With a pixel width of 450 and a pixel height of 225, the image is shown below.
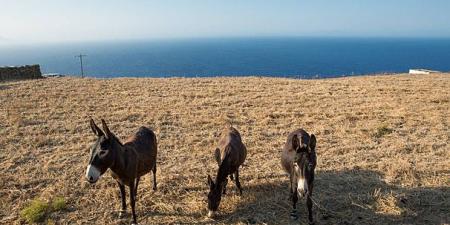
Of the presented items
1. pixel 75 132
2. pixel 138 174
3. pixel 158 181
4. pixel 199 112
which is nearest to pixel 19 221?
pixel 138 174

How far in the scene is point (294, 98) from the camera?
76.6 ft

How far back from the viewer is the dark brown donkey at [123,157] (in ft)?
26.5

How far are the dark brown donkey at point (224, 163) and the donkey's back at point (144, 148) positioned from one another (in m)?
1.70

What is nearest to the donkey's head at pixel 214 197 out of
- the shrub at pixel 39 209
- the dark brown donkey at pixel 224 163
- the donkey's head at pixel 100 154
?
the dark brown donkey at pixel 224 163

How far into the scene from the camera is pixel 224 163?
368 inches

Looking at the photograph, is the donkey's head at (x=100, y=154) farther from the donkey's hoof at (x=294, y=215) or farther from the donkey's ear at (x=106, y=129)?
the donkey's hoof at (x=294, y=215)

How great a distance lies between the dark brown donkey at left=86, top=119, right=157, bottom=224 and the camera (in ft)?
26.5

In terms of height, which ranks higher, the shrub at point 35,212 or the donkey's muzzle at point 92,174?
the donkey's muzzle at point 92,174

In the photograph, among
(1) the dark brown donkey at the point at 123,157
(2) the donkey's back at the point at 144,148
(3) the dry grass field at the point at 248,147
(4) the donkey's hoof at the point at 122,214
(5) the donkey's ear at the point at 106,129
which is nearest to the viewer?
(5) the donkey's ear at the point at 106,129

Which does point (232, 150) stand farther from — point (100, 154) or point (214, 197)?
point (100, 154)

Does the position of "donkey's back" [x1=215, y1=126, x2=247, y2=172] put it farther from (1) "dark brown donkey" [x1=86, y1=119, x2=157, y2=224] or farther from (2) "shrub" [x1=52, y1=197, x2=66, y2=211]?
(2) "shrub" [x1=52, y1=197, x2=66, y2=211]

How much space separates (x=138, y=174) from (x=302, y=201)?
160 inches

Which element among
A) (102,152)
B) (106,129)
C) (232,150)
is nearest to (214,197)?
(232,150)

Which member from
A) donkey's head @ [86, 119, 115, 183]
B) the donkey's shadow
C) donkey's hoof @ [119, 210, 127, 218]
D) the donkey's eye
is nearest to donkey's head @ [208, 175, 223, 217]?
the donkey's shadow
